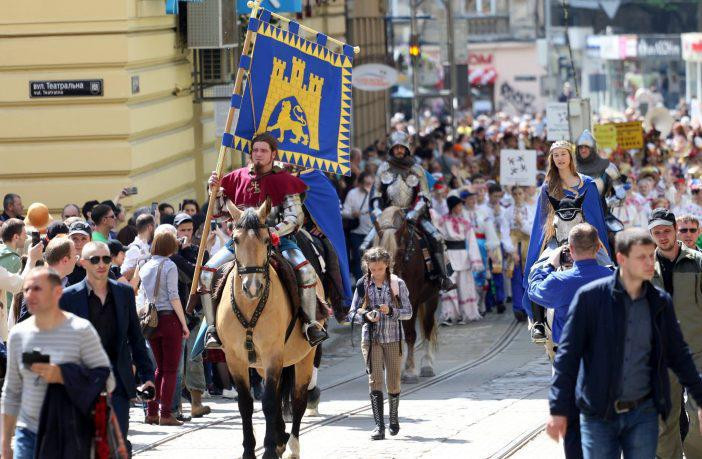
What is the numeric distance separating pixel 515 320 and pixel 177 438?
10501mm

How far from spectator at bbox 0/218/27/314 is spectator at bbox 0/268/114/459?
4.82 metres

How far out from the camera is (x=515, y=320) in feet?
81.7

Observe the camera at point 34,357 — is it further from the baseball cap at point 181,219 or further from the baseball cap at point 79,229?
the baseball cap at point 181,219

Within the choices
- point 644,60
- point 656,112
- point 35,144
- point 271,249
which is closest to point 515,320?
point 35,144

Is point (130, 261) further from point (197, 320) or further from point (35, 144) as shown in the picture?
point (35, 144)

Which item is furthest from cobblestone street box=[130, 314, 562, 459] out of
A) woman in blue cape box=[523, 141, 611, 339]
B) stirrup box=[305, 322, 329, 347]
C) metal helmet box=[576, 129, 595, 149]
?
metal helmet box=[576, 129, 595, 149]

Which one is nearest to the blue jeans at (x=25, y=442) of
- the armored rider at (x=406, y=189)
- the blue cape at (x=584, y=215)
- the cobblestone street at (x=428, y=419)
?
the cobblestone street at (x=428, y=419)

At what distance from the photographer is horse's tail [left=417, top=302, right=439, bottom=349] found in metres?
19.9

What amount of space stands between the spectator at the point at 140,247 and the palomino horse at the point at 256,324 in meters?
2.66

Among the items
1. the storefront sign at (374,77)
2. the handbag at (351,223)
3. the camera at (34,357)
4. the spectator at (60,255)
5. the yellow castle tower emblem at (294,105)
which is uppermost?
the yellow castle tower emblem at (294,105)

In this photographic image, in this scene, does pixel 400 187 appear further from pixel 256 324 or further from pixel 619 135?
pixel 619 135

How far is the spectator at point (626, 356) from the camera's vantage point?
924 cm

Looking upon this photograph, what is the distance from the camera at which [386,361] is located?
15.1 metres

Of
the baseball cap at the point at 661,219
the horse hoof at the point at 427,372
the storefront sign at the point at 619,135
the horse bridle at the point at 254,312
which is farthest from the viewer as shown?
the storefront sign at the point at 619,135
